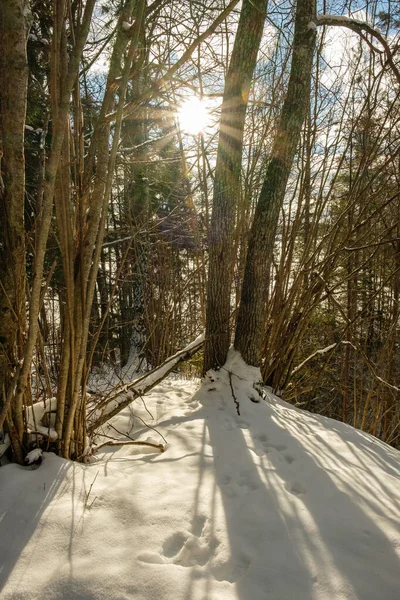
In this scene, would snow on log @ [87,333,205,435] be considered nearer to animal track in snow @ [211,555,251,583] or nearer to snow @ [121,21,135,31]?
animal track in snow @ [211,555,251,583]

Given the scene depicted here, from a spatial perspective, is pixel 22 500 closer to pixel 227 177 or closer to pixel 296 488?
pixel 296 488

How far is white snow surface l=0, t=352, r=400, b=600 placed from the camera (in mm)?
1040

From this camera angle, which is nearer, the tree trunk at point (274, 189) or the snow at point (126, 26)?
the snow at point (126, 26)

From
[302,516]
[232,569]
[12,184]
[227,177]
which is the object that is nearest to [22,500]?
[232,569]

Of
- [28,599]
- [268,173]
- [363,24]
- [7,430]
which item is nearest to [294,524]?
[28,599]

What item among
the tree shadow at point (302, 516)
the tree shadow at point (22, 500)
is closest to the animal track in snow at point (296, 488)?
the tree shadow at point (302, 516)

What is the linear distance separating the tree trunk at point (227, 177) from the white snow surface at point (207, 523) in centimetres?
122

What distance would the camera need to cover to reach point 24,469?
4.83ft

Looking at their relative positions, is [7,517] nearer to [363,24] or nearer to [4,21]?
[4,21]

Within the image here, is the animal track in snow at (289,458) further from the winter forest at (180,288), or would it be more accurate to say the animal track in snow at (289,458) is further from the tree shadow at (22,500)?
the tree shadow at (22,500)

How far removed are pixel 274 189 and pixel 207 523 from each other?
9.10 ft

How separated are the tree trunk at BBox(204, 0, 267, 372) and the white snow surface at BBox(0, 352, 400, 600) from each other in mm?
1218

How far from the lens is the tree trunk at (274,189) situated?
9.95 ft

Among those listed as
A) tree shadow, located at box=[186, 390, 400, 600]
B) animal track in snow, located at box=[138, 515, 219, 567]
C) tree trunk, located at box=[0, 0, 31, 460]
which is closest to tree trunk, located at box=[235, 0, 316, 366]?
tree shadow, located at box=[186, 390, 400, 600]
